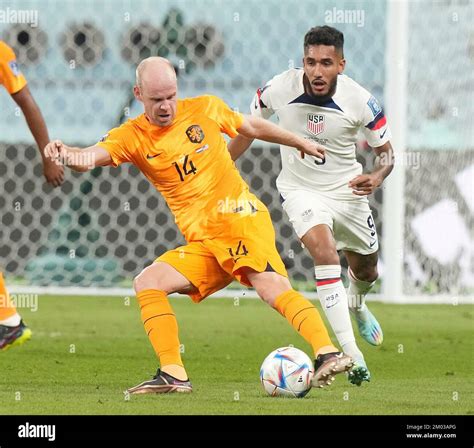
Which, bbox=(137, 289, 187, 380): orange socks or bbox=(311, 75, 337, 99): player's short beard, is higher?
bbox=(311, 75, 337, 99): player's short beard

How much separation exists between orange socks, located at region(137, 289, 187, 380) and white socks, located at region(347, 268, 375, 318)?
2037mm

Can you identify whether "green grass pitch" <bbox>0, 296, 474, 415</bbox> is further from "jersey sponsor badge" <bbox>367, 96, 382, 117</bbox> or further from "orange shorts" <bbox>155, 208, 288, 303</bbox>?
"jersey sponsor badge" <bbox>367, 96, 382, 117</bbox>

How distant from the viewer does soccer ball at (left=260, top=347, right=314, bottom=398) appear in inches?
246

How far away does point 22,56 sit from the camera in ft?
45.8

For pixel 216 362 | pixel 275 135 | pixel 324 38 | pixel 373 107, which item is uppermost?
pixel 324 38

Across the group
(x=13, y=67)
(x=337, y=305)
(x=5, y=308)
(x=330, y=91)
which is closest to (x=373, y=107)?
(x=330, y=91)

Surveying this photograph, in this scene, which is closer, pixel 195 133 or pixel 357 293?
pixel 195 133

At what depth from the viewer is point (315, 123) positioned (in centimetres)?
756

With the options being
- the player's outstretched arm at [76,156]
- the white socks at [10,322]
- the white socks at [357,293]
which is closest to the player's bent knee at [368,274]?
the white socks at [357,293]

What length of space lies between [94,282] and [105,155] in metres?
7.05

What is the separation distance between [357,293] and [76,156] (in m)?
2.73

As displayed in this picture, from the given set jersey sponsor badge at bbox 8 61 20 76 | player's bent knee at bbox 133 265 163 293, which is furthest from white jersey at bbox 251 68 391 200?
jersey sponsor badge at bbox 8 61 20 76

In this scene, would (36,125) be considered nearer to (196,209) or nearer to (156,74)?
(156,74)

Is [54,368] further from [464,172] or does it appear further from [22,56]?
[22,56]
